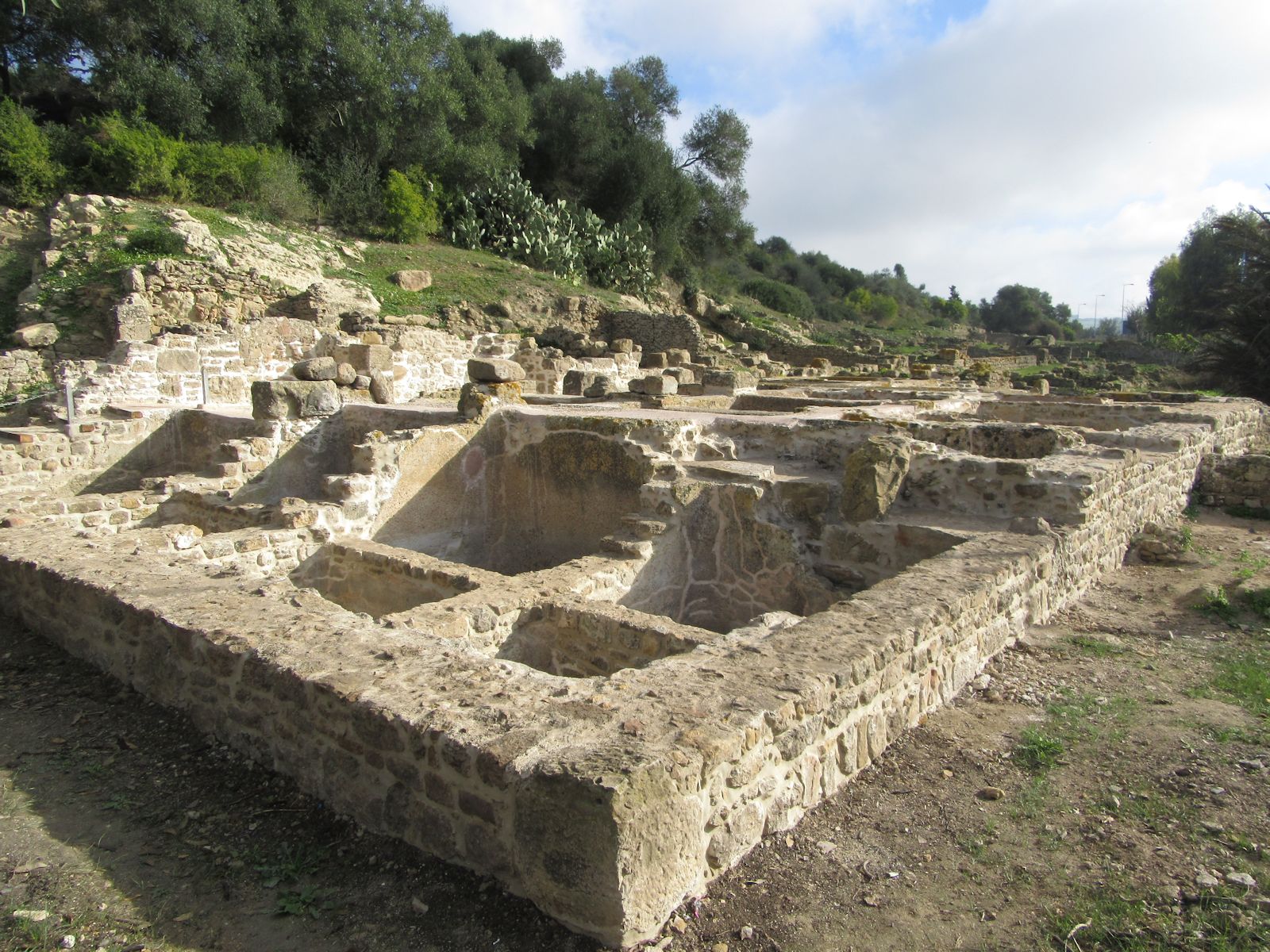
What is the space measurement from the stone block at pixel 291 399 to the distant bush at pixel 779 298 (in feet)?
111

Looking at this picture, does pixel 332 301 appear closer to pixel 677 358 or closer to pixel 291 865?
pixel 677 358

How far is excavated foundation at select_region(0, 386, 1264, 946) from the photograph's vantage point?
2447 millimetres

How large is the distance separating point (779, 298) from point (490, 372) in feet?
116

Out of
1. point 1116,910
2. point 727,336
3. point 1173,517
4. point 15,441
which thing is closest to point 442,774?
point 1116,910

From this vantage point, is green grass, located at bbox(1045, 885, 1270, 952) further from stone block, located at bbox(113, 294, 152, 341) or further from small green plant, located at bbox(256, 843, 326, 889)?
stone block, located at bbox(113, 294, 152, 341)

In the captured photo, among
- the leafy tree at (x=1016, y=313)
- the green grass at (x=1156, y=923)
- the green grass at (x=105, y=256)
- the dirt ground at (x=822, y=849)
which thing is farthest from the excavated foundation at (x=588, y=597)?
the leafy tree at (x=1016, y=313)

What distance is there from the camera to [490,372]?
8.30 meters

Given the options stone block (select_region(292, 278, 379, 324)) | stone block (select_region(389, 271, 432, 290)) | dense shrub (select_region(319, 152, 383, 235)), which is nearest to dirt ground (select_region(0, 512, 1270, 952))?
stone block (select_region(292, 278, 379, 324))

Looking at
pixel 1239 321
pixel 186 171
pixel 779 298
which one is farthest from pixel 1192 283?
pixel 186 171

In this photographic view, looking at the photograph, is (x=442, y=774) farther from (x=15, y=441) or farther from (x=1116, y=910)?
(x=15, y=441)

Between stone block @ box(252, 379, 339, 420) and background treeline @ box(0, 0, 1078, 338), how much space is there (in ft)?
39.9

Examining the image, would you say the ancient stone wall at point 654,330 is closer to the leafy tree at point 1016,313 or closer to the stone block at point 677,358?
the stone block at point 677,358

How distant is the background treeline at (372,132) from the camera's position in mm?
18547

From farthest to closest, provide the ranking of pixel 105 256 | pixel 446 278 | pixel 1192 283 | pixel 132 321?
pixel 1192 283 → pixel 446 278 → pixel 105 256 → pixel 132 321
